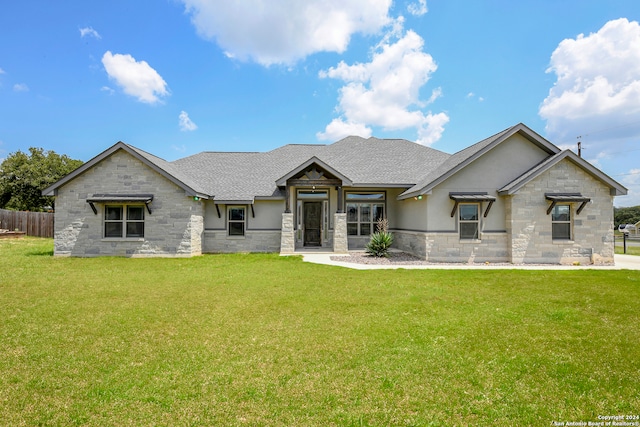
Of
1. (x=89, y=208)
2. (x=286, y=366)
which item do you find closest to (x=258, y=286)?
(x=286, y=366)

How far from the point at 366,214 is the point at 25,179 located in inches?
1552

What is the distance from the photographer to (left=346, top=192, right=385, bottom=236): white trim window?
727 inches

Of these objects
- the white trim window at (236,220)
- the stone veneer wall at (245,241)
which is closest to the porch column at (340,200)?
the stone veneer wall at (245,241)

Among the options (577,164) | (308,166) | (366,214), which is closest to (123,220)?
(308,166)

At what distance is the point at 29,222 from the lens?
25312 millimetres

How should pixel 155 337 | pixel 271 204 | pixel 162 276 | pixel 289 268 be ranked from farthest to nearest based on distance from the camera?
pixel 271 204
pixel 289 268
pixel 162 276
pixel 155 337

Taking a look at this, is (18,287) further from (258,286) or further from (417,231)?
(417,231)

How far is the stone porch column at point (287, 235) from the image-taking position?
54.2 ft

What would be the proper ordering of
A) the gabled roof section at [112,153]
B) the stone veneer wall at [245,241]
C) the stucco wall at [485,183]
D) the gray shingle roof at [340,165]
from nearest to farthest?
the gray shingle roof at [340,165] < the stucco wall at [485,183] < the gabled roof section at [112,153] < the stone veneer wall at [245,241]

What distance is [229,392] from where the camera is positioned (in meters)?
3.54

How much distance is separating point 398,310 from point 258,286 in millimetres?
4013

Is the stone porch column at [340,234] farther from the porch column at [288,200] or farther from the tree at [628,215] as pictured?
the tree at [628,215]

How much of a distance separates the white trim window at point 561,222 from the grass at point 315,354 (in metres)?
6.03

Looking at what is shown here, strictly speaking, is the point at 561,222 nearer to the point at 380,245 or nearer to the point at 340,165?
the point at 380,245
